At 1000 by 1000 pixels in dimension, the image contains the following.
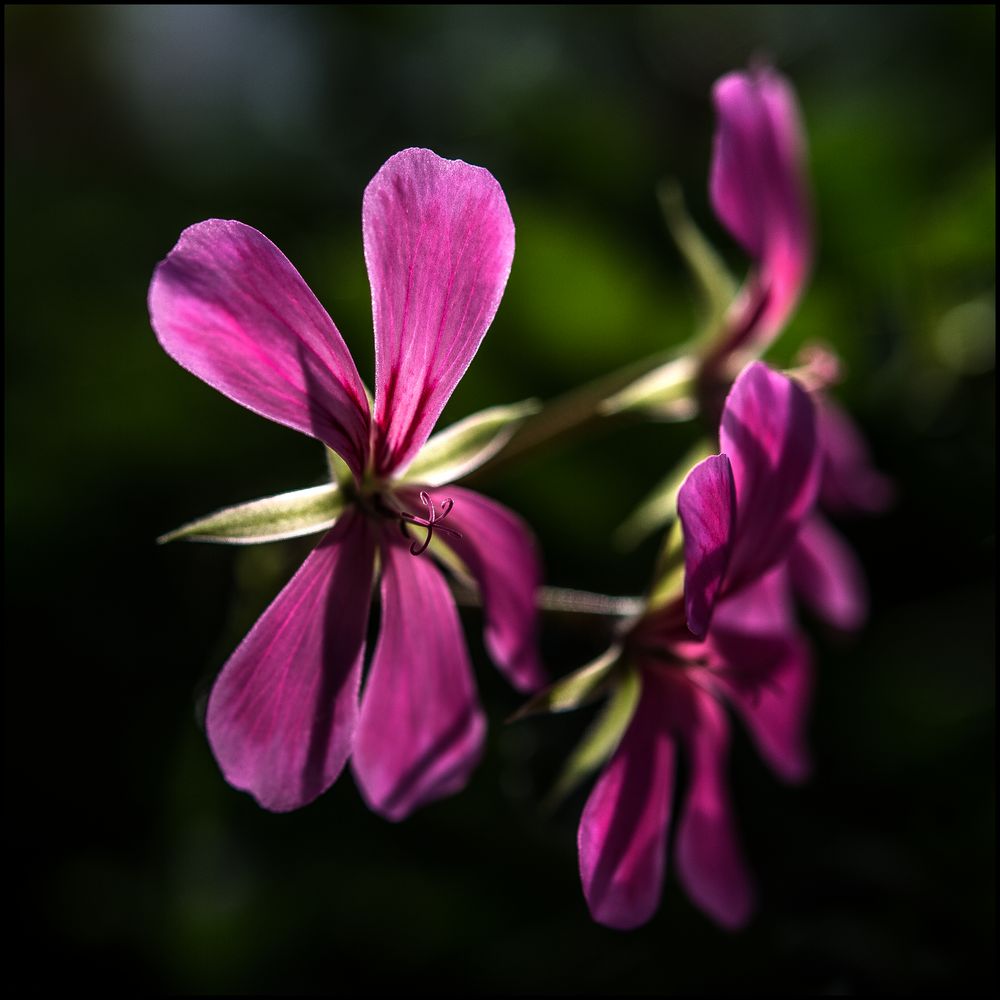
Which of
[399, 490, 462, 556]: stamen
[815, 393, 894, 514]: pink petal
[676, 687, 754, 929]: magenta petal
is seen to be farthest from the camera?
[815, 393, 894, 514]: pink petal

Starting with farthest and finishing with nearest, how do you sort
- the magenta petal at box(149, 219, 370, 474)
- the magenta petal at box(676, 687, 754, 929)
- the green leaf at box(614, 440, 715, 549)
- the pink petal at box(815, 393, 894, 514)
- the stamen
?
the pink petal at box(815, 393, 894, 514) → the green leaf at box(614, 440, 715, 549) → the magenta petal at box(676, 687, 754, 929) → the stamen → the magenta petal at box(149, 219, 370, 474)

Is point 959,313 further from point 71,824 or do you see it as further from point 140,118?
point 140,118

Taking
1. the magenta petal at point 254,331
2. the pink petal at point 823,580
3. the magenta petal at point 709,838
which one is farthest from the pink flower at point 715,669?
the magenta petal at point 254,331

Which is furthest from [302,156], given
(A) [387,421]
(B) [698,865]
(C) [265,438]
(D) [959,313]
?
(B) [698,865]

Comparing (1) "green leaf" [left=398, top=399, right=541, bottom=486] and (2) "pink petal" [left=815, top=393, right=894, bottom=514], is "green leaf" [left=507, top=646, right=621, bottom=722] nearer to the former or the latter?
(1) "green leaf" [left=398, top=399, right=541, bottom=486]

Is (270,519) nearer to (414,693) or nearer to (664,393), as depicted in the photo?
(414,693)

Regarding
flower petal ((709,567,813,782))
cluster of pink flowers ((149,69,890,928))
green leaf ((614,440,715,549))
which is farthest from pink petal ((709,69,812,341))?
flower petal ((709,567,813,782))
